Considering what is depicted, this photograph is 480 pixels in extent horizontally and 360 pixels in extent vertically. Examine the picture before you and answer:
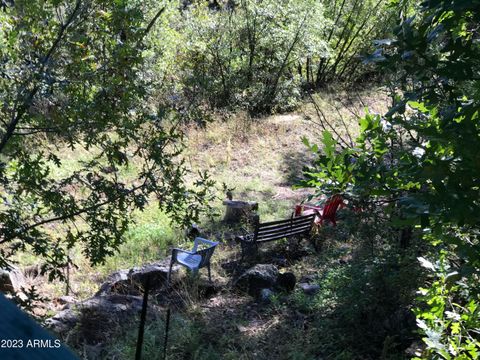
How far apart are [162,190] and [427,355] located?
205 cm

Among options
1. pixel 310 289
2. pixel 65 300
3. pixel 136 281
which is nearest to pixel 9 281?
pixel 65 300

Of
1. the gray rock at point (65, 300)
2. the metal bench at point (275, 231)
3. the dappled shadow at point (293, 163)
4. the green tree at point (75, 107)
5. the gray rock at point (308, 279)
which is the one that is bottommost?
the dappled shadow at point (293, 163)

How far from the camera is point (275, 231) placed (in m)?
8.02

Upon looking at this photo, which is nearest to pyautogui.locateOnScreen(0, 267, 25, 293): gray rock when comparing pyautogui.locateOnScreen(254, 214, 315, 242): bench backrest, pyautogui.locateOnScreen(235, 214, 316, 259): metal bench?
pyautogui.locateOnScreen(235, 214, 316, 259): metal bench

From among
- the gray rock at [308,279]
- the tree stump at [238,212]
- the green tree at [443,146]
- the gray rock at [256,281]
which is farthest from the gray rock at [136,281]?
the green tree at [443,146]

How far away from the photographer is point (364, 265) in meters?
5.95

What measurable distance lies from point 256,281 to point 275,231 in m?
1.31

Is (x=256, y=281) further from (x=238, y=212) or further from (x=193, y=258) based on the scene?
(x=238, y=212)

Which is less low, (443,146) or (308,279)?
(443,146)

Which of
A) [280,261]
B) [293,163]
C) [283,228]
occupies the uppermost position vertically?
[283,228]

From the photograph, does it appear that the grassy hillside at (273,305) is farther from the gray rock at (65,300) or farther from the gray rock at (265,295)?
the gray rock at (65,300)

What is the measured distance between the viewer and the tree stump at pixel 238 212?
9953mm

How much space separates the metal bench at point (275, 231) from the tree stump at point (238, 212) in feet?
5.25

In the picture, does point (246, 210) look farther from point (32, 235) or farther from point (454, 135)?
point (454, 135)
